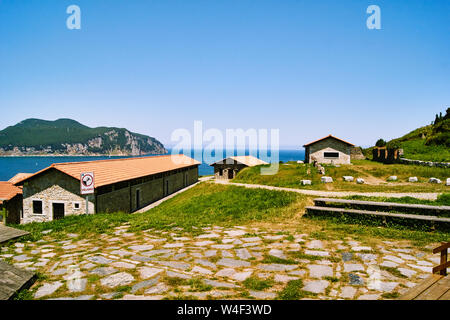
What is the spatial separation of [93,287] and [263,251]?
154 inches

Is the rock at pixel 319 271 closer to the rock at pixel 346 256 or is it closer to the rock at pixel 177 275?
the rock at pixel 346 256

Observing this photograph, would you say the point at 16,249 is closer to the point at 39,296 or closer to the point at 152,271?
the point at 39,296

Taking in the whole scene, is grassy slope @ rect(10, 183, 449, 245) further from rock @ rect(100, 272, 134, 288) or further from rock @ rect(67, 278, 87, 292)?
rock @ rect(67, 278, 87, 292)

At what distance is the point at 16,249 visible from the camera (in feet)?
24.7

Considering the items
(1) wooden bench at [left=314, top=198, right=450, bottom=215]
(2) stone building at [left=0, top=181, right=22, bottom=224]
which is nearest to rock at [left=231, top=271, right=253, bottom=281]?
(1) wooden bench at [left=314, top=198, right=450, bottom=215]

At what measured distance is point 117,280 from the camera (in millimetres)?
5035

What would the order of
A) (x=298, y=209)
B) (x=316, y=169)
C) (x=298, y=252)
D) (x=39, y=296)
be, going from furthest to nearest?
(x=316, y=169) → (x=298, y=209) → (x=298, y=252) → (x=39, y=296)

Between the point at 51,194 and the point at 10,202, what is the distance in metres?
10.9

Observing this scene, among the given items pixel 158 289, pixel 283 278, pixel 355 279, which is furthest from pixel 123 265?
pixel 355 279

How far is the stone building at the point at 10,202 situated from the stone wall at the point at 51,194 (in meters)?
7.71

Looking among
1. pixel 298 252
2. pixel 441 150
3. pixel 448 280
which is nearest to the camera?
pixel 448 280

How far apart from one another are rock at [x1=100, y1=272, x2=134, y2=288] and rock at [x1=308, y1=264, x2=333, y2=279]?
3516 millimetres

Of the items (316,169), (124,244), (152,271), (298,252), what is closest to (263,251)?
(298,252)

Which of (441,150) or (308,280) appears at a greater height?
(441,150)
